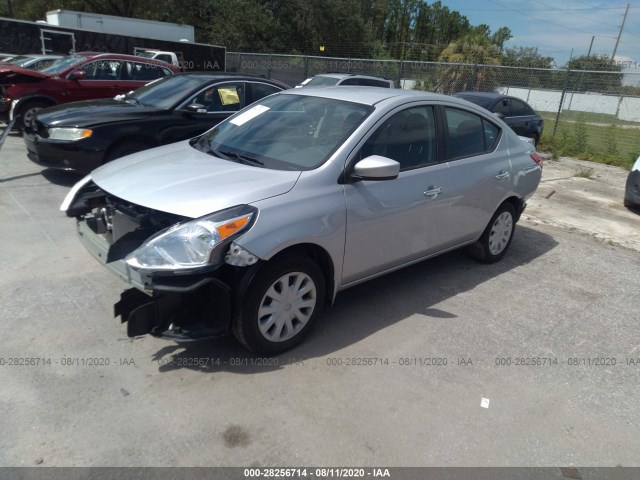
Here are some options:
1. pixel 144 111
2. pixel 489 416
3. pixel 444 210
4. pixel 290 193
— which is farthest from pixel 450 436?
pixel 144 111

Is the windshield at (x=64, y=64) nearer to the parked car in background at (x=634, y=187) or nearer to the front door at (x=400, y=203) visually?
the front door at (x=400, y=203)

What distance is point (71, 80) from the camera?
9.36 metres

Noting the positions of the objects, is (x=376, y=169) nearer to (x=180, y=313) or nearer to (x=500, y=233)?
(x=180, y=313)

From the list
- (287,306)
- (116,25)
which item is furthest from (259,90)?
(116,25)

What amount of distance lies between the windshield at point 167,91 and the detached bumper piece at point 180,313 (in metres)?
4.58

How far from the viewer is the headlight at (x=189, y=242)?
9.25 feet

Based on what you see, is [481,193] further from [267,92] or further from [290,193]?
[267,92]

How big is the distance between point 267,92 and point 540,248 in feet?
15.0

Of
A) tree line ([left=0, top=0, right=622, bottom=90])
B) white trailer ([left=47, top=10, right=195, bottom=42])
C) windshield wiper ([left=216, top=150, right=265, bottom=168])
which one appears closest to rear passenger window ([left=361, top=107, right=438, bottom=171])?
windshield wiper ([left=216, top=150, right=265, bottom=168])

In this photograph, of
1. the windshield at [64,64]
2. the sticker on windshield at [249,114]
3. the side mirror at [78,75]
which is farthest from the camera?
the windshield at [64,64]

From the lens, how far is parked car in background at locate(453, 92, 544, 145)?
11.3 metres

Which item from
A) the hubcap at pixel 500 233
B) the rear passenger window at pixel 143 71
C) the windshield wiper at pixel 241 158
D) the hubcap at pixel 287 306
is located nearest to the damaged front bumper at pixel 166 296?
the hubcap at pixel 287 306

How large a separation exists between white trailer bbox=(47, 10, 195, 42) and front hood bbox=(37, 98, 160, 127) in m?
18.6

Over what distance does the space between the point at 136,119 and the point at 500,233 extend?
483cm
